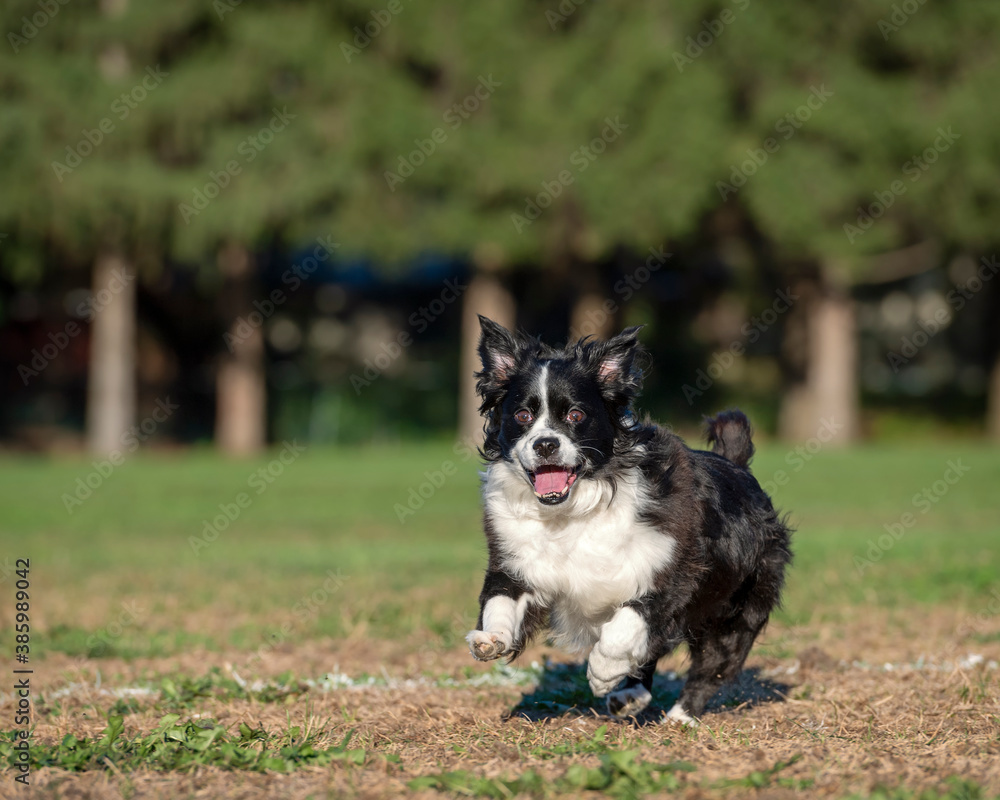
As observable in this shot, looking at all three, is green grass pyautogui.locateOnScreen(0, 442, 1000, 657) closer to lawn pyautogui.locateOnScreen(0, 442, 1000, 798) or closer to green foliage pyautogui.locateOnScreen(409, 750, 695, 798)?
lawn pyautogui.locateOnScreen(0, 442, 1000, 798)

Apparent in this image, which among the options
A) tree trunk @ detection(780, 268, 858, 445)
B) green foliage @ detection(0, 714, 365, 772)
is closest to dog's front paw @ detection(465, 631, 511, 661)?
green foliage @ detection(0, 714, 365, 772)

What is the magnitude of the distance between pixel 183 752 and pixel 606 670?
1798 millimetres

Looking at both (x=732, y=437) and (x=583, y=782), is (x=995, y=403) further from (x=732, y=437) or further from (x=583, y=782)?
(x=583, y=782)

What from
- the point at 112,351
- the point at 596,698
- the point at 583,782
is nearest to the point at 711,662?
the point at 596,698

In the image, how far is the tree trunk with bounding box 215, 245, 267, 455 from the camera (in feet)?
94.9

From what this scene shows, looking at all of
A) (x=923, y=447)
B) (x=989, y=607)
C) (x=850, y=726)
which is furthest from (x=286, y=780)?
(x=923, y=447)

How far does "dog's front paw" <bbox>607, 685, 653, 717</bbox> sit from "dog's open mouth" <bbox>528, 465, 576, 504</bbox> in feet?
3.87

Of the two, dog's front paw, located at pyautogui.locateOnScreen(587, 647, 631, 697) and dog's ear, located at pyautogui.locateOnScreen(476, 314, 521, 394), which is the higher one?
dog's ear, located at pyautogui.locateOnScreen(476, 314, 521, 394)

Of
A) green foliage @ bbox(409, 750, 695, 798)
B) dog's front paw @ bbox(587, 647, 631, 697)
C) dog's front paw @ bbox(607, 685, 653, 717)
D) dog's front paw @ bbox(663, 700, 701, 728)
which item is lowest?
dog's front paw @ bbox(663, 700, 701, 728)

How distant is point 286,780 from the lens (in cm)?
474

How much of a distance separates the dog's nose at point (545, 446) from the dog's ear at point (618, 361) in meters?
0.54

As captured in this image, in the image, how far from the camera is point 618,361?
6.01m

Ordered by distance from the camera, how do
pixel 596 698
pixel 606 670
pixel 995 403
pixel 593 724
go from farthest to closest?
pixel 995 403 < pixel 596 698 < pixel 593 724 < pixel 606 670

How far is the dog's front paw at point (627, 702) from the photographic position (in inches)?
239
